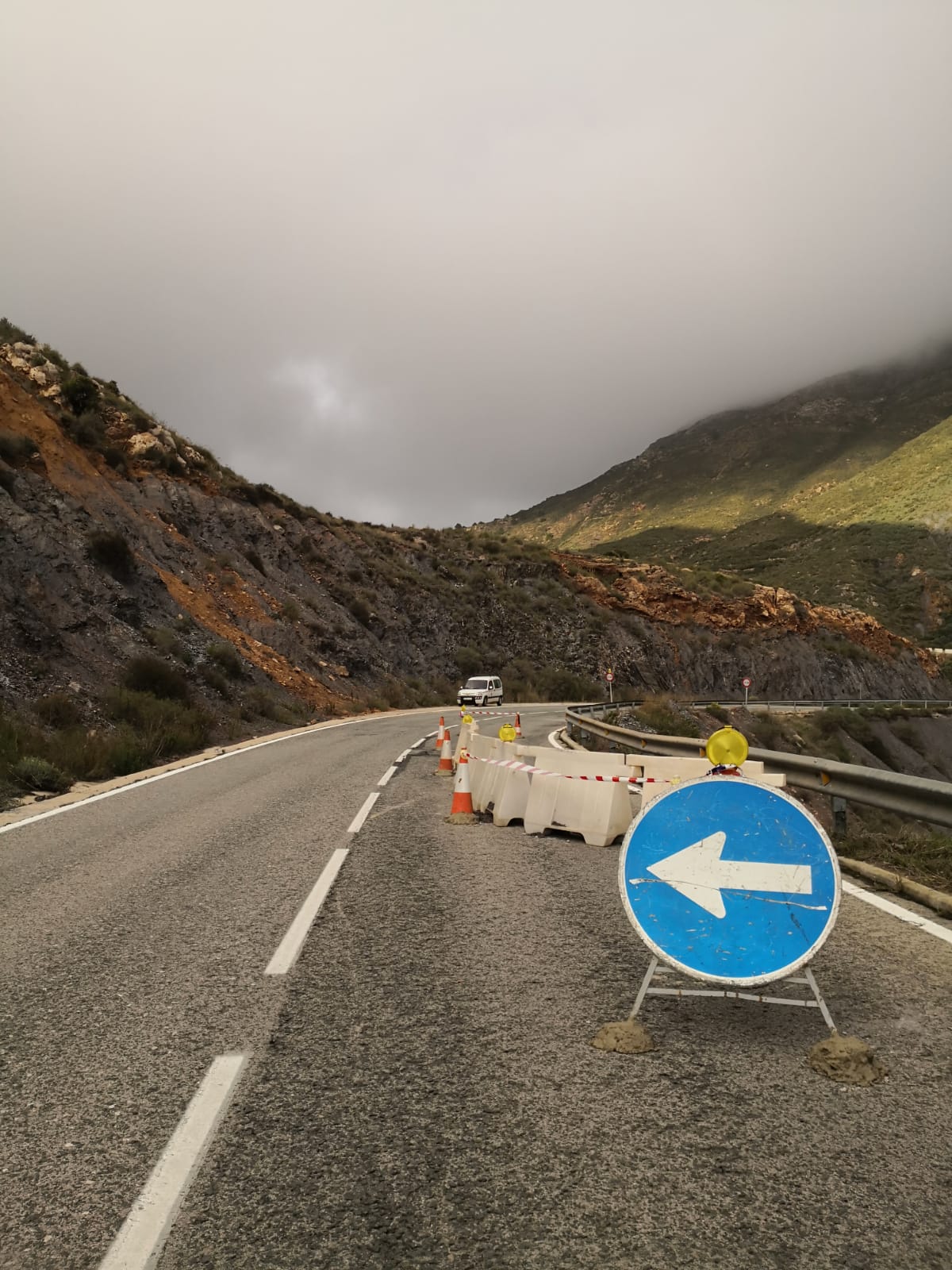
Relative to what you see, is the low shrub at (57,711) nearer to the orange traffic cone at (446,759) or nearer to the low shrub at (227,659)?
the orange traffic cone at (446,759)

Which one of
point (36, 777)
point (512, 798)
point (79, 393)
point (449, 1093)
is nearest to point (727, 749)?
point (449, 1093)

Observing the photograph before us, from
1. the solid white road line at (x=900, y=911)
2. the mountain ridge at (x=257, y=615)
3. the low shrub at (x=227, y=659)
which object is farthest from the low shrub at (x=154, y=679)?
the solid white road line at (x=900, y=911)

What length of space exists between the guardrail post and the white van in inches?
1244

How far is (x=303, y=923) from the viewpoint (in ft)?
18.9

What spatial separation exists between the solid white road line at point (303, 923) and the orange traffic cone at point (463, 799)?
2514 mm

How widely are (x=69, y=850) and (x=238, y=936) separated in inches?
152

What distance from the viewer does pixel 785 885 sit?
13.2 feet

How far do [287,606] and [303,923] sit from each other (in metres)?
32.9

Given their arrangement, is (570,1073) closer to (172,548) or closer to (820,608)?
(172,548)

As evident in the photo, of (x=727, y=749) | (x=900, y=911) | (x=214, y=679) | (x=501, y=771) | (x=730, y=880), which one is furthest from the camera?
(x=214, y=679)

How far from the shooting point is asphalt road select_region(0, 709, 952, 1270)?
254 centimetres

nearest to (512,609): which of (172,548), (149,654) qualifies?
(172,548)

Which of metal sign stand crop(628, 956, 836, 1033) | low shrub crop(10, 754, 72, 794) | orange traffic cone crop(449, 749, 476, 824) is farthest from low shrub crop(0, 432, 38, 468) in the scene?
metal sign stand crop(628, 956, 836, 1033)

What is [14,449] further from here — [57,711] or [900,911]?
[900,911]
